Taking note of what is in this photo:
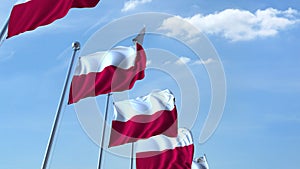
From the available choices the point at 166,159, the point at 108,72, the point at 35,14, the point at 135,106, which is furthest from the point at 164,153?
the point at 35,14

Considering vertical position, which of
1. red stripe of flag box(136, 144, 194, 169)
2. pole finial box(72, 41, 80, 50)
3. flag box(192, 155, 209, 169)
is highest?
pole finial box(72, 41, 80, 50)

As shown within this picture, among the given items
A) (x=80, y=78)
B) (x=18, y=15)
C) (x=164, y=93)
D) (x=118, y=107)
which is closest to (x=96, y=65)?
(x=80, y=78)

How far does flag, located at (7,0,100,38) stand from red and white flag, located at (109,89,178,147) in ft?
25.8

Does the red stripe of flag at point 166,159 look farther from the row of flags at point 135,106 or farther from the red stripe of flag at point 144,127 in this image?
the red stripe of flag at point 144,127

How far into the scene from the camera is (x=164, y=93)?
19828 millimetres

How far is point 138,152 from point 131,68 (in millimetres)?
5201

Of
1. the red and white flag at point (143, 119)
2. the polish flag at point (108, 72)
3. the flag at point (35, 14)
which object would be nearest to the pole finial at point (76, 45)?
the polish flag at point (108, 72)

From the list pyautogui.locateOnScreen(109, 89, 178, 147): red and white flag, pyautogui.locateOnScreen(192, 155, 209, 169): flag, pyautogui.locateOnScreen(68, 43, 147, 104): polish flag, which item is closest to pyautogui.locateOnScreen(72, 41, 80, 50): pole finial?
pyautogui.locateOnScreen(68, 43, 147, 104): polish flag

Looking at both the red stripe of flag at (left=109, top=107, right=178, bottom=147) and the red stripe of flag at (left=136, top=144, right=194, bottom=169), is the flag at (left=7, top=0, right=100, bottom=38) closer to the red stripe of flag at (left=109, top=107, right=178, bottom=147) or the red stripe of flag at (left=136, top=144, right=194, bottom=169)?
the red stripe of flag at (left=109, top=107, right=178, bottom=147)

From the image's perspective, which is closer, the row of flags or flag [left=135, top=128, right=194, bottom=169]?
the row of flags

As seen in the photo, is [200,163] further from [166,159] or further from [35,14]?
[35,14]

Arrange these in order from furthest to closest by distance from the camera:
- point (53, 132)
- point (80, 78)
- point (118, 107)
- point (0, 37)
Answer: point (118, 107) → point (80, 78) → point (53, 132) → point (0, 37)

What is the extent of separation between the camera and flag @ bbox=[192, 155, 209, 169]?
26831 mm

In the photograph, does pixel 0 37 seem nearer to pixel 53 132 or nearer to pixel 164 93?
pixel 53 132
